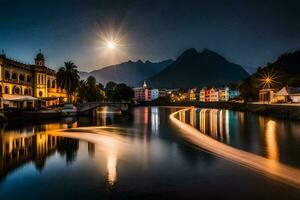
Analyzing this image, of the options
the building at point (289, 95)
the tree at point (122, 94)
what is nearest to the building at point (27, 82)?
the tree at point (122, 94)

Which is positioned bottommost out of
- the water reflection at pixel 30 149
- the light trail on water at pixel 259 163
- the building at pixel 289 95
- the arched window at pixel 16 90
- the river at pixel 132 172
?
the light trail on water at pixel 259 163

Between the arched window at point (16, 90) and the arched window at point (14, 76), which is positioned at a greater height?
the arched window at point (14, 76)

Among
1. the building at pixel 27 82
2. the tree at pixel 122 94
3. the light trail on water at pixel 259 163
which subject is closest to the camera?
the light trail on water at pixel 259 163

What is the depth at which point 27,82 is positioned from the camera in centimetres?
8438

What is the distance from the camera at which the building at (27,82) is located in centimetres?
7088

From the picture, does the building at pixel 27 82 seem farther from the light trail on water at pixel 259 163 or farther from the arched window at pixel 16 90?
the light trail on water at pixel 259 163

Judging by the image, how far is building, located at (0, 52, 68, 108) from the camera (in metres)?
70.9

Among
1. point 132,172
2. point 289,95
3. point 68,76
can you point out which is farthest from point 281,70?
point 132,172

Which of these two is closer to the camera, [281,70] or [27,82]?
[27,82]

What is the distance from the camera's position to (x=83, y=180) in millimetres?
18484

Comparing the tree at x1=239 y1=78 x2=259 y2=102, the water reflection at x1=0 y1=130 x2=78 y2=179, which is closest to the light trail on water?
the water reflection at x1=0 y1=130 x2=78 y2=179

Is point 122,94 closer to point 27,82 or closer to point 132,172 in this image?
point 27,82

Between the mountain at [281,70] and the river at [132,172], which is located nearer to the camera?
the river at [132,172]

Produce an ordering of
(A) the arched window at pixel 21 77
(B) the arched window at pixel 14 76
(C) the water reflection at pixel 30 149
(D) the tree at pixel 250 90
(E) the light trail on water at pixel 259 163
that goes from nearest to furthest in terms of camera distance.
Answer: (E) the light trail on water at pixel 259 163 < (C) the water reflection at pixel 30 149 < (B) the arched window at pixel 14 76 < (A) the arched window at pixel 21 77 < (D) the tree at pixel 250 90
